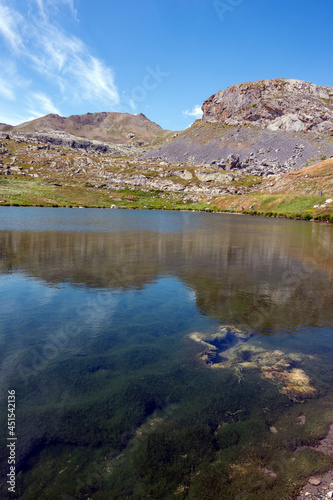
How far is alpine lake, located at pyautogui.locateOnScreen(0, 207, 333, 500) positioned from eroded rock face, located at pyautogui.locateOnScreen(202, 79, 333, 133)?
185164 millimetres

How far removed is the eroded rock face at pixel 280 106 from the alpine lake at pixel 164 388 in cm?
18516

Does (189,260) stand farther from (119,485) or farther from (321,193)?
(321,193)

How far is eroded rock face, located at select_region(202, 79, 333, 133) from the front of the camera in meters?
164

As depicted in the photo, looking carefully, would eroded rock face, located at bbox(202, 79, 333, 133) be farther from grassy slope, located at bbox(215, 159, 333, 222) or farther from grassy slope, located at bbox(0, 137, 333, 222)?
grassy slope, located at bbox(215, 159, 333, 222)

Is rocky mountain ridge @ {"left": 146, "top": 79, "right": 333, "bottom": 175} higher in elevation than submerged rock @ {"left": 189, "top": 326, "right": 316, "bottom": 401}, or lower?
higher

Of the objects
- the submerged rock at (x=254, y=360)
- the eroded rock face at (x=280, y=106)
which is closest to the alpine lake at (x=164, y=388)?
the submerged rock at (x=254, y=360)

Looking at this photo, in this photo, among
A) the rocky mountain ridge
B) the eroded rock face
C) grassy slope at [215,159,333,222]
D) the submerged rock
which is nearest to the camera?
the submerged rock

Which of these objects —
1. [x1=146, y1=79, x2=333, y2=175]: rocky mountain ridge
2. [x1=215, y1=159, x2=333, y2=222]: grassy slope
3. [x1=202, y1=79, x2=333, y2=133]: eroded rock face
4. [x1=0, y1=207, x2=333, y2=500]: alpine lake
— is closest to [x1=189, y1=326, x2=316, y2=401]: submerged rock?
[x1=0, y1=207, x2=333, y2=500]: alpine lake

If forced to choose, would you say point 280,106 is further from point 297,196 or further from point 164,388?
point 164,388

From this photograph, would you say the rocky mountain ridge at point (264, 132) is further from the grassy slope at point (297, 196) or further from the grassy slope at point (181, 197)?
the grassy slope at point (297, 196)

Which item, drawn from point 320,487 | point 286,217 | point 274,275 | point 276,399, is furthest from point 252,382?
point 286,217

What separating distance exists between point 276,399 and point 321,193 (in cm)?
8574

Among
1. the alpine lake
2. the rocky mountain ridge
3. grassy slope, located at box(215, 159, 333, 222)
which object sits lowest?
the alpine lake

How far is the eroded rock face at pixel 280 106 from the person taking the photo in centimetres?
16350
